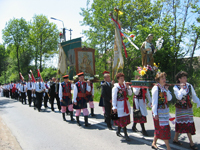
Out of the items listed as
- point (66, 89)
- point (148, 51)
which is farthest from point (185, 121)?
point (66, 89)

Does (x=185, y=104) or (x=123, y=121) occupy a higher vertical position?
(x=185, y=104)

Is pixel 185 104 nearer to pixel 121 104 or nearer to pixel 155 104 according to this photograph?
pixel 155 104

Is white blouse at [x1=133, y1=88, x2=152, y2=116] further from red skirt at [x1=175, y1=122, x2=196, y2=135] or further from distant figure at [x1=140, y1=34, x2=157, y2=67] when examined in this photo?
distant figure at [x1=140, y1=34, x2=157, y2=67]

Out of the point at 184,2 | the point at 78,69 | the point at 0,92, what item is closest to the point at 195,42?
the point at 184,2

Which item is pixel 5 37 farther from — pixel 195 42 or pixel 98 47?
pixel 195 42

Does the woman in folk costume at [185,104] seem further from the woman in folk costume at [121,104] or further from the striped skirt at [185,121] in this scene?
the woman in folk costume at [121,104]

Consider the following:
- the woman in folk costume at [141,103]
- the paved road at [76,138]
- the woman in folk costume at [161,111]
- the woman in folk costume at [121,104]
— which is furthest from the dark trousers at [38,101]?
the woman in folk costume at [161,111]

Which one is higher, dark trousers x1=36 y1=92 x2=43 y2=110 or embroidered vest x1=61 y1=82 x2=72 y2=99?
embroidered vest x1=61 y1=82 x2=72 y2=99

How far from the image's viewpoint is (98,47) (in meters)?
24.0

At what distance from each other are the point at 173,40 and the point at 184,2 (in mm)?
3208

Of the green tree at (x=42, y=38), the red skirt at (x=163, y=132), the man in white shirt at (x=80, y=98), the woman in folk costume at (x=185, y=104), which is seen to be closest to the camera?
the red skirt at (x=163, y=132)

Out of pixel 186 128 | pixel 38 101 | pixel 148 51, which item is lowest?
pixel 38 101

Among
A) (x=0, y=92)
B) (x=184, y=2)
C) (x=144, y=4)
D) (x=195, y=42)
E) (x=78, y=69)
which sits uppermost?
(x=144, y=4)

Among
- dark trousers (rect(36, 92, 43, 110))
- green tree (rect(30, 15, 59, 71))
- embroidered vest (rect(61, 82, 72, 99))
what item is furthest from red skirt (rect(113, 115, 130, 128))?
green tree (rect(30, 15, 59, 71))
